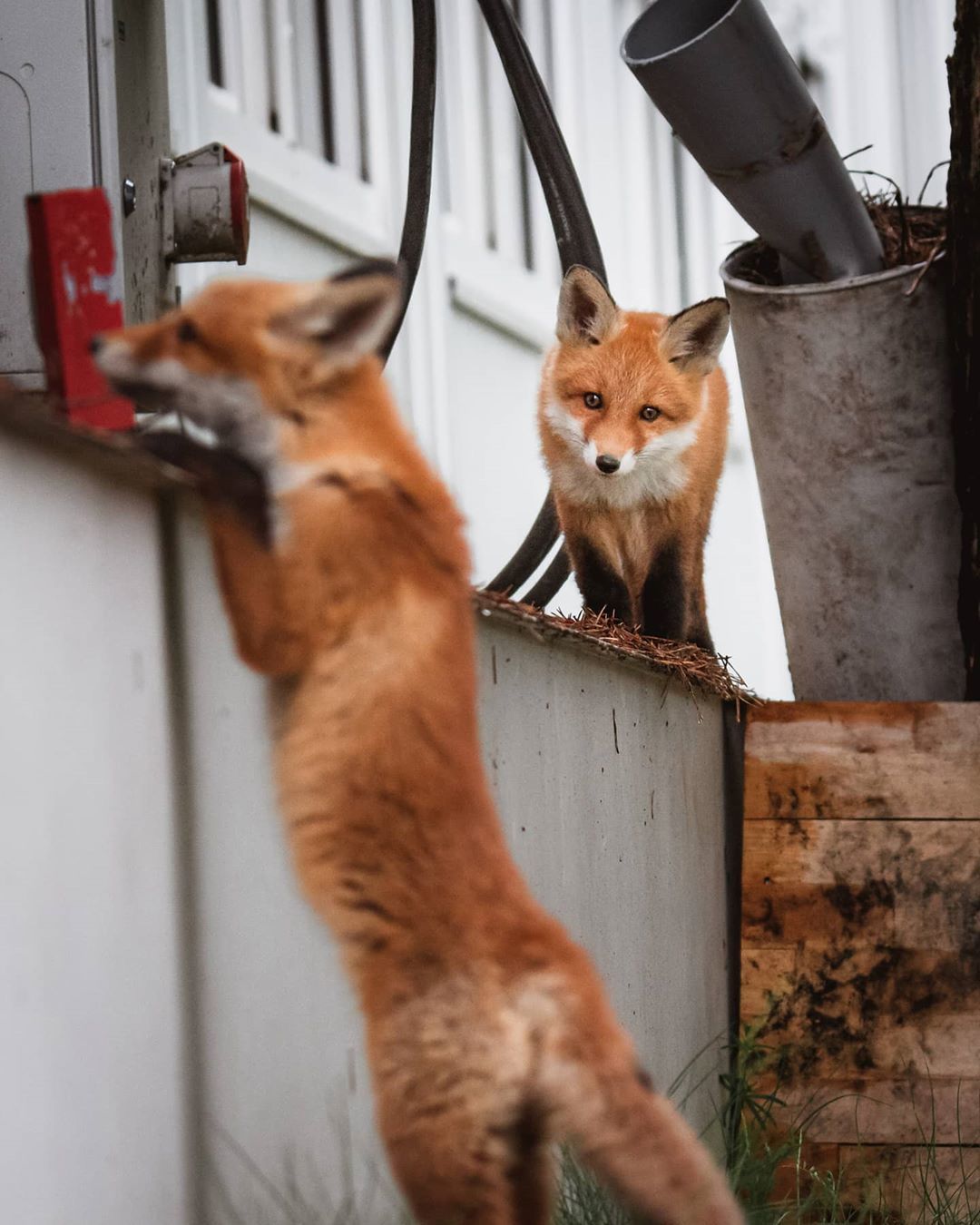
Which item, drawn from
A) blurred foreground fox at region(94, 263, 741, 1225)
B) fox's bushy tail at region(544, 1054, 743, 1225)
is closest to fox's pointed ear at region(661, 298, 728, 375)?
blurred foreground fox at region(94, 263, 741, 1225)

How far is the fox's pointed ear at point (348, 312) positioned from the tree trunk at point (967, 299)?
8.75 feet

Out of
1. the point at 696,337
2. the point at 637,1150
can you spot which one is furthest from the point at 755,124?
the point at 637,1150

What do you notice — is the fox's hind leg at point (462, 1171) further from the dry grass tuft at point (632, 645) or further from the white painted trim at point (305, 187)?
the white painted trim at point (305, 187)

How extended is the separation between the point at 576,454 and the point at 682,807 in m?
0.81

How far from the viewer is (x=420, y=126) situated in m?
2.87

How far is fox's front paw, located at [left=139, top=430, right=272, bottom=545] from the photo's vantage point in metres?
1.16

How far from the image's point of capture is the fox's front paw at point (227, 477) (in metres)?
1.16

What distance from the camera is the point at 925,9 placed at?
717cm

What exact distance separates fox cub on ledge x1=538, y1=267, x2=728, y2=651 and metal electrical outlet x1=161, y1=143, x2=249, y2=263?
1.26 meters

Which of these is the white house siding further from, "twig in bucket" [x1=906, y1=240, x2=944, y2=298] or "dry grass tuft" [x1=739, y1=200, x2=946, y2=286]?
"dry grass tuft" [x1=739, y1=200, x2=946, y2=286]

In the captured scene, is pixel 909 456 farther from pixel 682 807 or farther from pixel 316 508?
pixel 316 508

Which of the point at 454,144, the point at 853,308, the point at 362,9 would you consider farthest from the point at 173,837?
the point at 454,144

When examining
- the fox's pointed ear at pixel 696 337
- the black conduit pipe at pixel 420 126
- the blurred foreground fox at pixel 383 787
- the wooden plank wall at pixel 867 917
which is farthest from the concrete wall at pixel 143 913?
the fox's pointed ear at pixel 696 337

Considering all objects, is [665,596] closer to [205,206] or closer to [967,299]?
[967,299]
